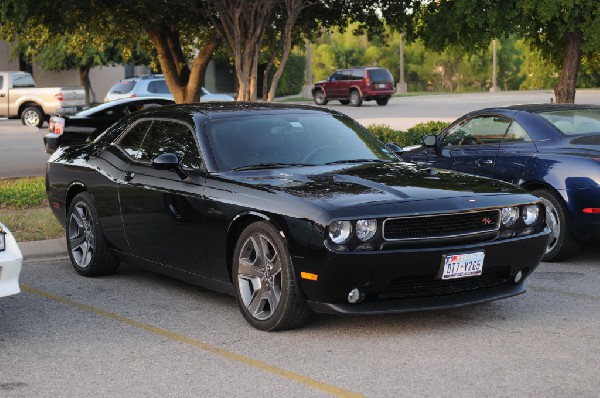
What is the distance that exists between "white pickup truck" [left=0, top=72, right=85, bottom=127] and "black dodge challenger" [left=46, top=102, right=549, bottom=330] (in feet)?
83.9

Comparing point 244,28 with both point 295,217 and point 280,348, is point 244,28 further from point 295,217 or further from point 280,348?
point 280,348

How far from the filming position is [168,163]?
Result: 7.72 m

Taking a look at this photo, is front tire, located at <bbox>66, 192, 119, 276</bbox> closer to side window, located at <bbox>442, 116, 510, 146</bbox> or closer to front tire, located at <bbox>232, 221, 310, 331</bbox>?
front tire, located at <bbox>232, 221, 310, 331</bbox>

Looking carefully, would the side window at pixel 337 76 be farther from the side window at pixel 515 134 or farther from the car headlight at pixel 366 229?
the car headlight at pixel 366 229

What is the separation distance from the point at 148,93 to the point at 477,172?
22372mm

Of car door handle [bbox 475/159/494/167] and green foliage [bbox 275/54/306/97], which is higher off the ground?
car door handle [bbox 475/159/494/167]

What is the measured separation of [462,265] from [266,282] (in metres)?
1.29

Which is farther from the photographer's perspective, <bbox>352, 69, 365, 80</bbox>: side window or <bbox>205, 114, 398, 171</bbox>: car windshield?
<bbox>352, 69, 365, 80</bbox>: side window

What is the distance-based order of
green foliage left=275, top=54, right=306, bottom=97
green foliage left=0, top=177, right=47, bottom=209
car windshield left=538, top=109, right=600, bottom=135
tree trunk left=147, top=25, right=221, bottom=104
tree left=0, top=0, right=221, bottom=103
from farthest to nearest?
1. green foliage left=275, top=54, right=306, bottom=97
2. tree trunk left=147, top=25, right=221, bottom=104
3. tree left=0, top=0, right=221, bottom=103
4. green foliage left=0, top=177, right=47, bottom=209
5. car windshield left=538, top=109, right=600, bottom=135

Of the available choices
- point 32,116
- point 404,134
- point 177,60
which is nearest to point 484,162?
point 404,134

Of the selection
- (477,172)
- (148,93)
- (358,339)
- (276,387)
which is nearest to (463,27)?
(477,172)

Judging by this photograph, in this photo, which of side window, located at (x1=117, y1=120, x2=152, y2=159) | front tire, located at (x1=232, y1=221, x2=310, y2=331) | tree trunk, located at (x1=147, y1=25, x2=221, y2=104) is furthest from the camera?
tree trunk, located at (x1=147, y1=25, x2=221, y2=104)

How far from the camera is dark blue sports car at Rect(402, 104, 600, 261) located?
9.31 m

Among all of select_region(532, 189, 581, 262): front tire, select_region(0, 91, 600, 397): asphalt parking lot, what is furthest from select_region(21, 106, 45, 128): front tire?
select_region(532, 189, 581, 262): front tire
